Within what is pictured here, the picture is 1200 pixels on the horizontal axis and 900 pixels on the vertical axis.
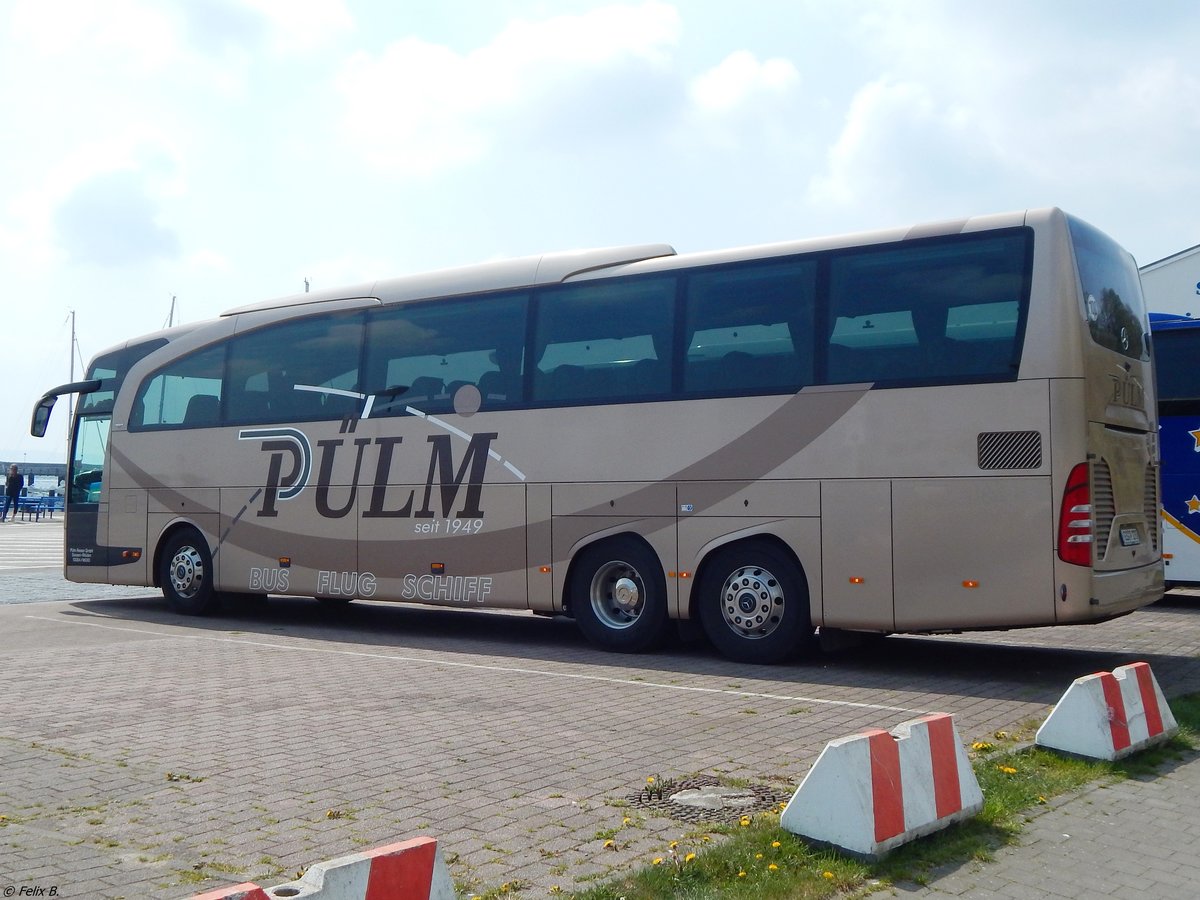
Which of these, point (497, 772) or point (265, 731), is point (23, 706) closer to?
point (265, 731)

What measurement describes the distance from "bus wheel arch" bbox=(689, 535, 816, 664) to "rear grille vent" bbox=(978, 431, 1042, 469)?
79.2 inches

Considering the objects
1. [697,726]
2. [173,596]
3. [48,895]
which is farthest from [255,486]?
[48,895]

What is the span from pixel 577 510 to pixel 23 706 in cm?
552

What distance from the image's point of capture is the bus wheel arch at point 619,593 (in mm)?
11930

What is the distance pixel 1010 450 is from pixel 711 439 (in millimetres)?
2806

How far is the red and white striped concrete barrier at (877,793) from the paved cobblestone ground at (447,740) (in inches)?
12.3

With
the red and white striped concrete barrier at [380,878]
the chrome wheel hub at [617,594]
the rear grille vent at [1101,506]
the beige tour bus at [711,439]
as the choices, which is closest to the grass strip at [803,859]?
the red and white striped concrete barrier at [380,878]

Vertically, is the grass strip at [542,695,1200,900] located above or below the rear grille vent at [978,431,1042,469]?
below

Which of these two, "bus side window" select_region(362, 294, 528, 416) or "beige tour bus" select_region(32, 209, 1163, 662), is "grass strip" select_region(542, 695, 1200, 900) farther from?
"bus side window" select_region(362, 294, 528, 416)

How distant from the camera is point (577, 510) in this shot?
40.6 ft

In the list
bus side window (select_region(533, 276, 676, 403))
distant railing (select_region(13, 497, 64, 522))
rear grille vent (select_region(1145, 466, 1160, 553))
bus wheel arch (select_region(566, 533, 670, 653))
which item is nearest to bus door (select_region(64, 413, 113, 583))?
bus side window (select_region(533, 276, 676, 403))

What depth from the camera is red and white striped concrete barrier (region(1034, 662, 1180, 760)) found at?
274 inches

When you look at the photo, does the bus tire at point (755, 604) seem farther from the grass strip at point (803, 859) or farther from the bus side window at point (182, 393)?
Result: the bus side window at point (182, 393)

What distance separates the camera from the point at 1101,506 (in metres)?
9.92
